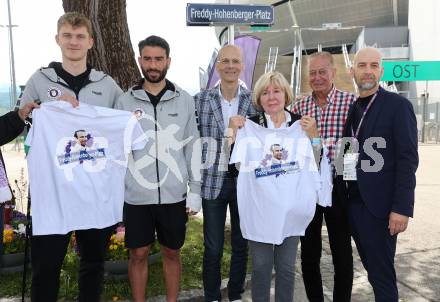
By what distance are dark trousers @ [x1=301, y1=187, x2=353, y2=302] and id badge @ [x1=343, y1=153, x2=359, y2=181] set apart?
315mm

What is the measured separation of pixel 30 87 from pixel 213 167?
1.71 metres

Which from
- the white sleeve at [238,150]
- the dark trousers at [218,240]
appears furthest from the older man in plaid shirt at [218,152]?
the white sleeve at [238,150]

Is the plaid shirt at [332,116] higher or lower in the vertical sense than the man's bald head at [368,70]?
lower

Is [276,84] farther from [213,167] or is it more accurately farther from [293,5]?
[293,5]

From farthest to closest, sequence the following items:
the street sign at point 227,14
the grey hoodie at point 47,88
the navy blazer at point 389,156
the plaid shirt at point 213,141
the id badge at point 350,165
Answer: the street sign at point 227,14 → the plaid shirt at point 213,141 → the id badge at point 350,165 → the grey hoodie at point 47,88 → the navy blazer at point 389,156

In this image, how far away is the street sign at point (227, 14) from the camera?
261 inches

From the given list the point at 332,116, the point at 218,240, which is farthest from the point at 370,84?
the point at 218,240

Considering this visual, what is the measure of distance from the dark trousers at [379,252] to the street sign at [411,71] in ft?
48.9

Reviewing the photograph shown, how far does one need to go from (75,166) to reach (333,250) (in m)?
2.45

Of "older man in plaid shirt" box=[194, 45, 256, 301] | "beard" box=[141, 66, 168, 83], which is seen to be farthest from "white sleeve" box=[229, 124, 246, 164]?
"beard" box=[141, 66, 168, 83]

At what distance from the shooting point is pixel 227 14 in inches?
267

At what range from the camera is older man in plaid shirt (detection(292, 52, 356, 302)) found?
148 inches

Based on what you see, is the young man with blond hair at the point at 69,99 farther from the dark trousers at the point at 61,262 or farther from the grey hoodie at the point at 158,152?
the grey hoodie at the point at 158,152

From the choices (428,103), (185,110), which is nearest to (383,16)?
(428,103)
